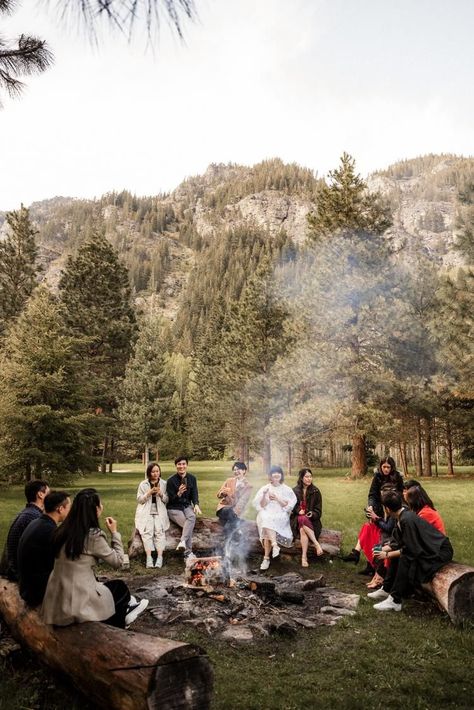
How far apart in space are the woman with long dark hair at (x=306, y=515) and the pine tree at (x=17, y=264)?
3717 centimetres

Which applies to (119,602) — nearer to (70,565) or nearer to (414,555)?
(70,565)

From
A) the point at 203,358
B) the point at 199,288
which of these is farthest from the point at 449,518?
the point at 199,288

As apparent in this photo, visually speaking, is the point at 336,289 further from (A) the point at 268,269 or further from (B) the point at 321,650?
(B) the point at 321,650

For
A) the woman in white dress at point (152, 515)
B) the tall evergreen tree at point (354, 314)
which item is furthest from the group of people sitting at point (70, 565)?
the tall evergreen tree at point (354, 314)

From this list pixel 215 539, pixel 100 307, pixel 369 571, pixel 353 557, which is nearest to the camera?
pixel 369 571

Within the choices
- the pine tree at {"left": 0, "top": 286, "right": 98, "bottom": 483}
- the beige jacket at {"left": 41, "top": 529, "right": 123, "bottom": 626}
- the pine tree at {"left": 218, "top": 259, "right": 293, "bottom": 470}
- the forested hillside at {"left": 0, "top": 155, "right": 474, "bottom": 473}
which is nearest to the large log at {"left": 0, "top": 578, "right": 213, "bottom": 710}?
the beige jacket at {"left": 41, "top": 529, "right": 123, "bottom": 626}

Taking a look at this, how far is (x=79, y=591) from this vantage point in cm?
415

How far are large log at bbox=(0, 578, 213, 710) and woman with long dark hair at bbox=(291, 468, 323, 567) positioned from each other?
18.0 ft

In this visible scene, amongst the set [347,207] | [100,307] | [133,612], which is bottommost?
[133,612]

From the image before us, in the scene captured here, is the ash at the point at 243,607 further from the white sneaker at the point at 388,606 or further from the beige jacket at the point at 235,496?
the beige jacket at the point at 235,496

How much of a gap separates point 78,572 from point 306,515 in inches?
218

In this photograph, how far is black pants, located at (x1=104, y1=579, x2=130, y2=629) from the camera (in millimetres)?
4535

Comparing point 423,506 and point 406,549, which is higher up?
point 423,506

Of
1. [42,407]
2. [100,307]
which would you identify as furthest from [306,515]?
[100,307]
